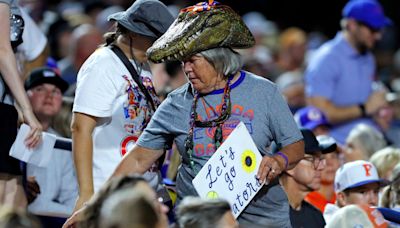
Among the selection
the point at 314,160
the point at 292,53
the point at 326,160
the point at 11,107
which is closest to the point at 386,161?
the point at 326,160

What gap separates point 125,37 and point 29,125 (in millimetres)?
778

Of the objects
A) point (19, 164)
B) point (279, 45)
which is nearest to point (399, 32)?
point (279, 45)

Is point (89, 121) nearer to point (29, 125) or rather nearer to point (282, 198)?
point (29, 125)

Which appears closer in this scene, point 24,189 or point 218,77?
point 218,77

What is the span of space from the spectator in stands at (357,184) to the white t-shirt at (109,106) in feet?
5.74

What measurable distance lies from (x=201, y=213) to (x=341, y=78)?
5825mm

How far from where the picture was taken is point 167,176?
28.1ft

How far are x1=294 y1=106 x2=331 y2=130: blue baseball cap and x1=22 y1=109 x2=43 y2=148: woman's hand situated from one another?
131 inches

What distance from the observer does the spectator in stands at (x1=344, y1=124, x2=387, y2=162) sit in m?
9.75

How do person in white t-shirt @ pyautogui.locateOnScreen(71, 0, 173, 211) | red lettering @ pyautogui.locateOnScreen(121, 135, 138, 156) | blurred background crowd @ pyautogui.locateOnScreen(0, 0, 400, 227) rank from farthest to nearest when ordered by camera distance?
1. blurred background crowd @ pyautogui.locateOnScreen(0, 0, 400, 227)
2. red lettering @ pyautogui.locateOnScreen(121, 135, 138, 156)
3. person in white t-shirt @ pyautogui.locateOnScreen(71, 0, 173, 211)

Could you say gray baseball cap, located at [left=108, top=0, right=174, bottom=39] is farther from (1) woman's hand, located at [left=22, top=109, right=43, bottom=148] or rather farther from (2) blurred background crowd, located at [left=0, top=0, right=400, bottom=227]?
(2) blurred background crowd, located at [left=0, top=0, right=400, bottom=227]

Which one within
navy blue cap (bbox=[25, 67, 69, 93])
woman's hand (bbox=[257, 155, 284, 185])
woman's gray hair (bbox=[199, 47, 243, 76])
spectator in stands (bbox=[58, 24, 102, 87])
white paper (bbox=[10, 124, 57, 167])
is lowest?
spectator in stands (bbox=[58, 24, 102, 87])

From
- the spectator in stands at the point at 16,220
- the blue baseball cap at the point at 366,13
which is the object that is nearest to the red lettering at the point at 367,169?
the blue baseball cap at the point at 366,13

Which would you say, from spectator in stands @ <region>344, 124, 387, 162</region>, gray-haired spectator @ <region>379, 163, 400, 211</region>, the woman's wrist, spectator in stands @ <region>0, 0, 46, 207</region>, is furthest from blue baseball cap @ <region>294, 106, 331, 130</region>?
the woman's wrist
